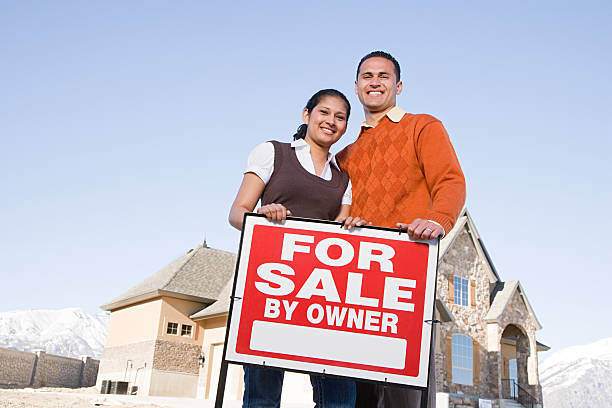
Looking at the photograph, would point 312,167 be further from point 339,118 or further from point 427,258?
point 427,258

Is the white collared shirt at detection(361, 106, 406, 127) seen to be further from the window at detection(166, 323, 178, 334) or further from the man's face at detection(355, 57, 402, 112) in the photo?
the window at detection(166, 323, 178, 334)

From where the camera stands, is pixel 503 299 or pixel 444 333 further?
pixel 503 299

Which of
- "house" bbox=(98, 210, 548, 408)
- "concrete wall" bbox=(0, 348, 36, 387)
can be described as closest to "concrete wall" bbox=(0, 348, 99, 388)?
"concrete wall" bbox=(0, 348, 36, 387)

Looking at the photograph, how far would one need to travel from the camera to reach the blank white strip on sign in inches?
94.7

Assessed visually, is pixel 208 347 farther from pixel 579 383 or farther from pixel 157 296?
pixel 579 383

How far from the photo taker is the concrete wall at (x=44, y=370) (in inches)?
1062

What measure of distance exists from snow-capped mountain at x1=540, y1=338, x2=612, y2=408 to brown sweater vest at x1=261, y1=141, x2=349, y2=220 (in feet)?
416

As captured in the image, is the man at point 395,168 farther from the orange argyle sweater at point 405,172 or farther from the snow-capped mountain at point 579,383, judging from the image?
the snow-capped mountain at point 579,383

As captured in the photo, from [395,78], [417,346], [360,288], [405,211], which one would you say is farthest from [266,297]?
[395,78]

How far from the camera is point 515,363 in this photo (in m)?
25.6

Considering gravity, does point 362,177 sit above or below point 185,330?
above

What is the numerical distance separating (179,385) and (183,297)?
384 cm

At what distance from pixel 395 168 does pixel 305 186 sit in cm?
60

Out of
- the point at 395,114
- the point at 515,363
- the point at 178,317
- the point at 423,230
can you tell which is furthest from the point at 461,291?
the point at 423,230
